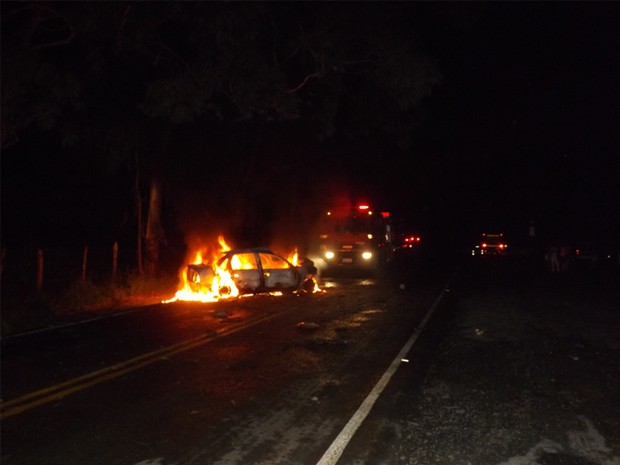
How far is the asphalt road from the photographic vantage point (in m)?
5.96

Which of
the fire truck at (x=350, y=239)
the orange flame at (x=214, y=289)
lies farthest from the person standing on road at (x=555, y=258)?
the orange flame at (x=214, y=289)

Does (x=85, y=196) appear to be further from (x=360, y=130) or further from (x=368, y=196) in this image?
(x=368, y=196)

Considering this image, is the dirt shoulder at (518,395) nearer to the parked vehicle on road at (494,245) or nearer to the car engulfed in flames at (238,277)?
the car engulfed in flames at (238,277)

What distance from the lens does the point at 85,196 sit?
2722cm

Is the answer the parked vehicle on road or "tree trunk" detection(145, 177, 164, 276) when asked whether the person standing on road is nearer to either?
the parked vehicle on road

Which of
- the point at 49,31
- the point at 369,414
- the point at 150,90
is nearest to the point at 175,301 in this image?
the point at 150,90

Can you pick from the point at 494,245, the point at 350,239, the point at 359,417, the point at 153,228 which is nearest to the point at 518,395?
the point at 359,417

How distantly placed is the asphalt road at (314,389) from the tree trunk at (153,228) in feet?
23.6

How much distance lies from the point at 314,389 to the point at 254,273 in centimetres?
998

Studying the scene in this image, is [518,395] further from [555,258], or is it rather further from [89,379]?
[555,258]

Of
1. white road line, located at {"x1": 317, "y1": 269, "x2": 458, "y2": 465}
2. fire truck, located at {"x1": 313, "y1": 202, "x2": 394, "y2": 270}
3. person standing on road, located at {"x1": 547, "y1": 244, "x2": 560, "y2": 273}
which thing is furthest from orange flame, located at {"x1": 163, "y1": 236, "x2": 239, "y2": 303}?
person standing on road, located at {"x1": 547, "y1": 244, "x2": 560, "y2": 273}

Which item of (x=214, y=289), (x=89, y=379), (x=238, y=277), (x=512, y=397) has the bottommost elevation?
(x=512, y=397)

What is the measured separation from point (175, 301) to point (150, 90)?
19.3ft

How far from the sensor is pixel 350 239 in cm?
3002
